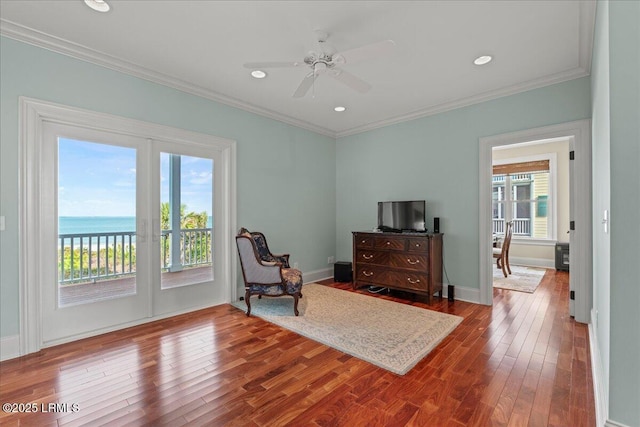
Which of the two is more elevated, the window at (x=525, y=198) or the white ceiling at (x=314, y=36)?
the white ceiling at (x=314, y=36)

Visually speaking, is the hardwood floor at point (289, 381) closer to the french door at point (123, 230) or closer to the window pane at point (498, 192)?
the french door at point (123, 230)

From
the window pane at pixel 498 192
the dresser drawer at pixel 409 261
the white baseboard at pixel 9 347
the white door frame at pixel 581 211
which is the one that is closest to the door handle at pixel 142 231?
the white baseboard at pixel 9 347

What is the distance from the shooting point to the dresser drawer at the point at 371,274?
14.1 feet

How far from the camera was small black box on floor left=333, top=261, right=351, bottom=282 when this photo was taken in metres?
5.02

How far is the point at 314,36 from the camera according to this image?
255 centimetres

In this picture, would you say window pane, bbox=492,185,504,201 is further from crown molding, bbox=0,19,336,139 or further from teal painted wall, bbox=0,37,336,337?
crown molding, bbox=0,19,336,139

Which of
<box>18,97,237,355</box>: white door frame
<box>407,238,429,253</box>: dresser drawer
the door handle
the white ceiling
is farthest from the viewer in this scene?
<box>407,238,429,253</box>: dresser drawer

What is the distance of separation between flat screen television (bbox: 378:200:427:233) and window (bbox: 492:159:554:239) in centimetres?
346

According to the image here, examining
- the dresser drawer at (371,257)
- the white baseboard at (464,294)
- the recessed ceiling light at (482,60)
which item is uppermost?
the recessed ceiling light at (482,60)

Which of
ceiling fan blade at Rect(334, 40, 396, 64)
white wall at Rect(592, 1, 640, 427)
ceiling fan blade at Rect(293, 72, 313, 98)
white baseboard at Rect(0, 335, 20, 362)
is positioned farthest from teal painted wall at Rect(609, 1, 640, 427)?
white baseboard at Rect(0, 335, 20, 362)

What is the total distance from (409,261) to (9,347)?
13.9 ft

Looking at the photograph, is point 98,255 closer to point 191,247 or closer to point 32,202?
point 32,202

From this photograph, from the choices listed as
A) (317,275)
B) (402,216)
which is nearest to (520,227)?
(402,216)

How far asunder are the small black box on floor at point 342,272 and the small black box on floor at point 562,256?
4.42 meters
